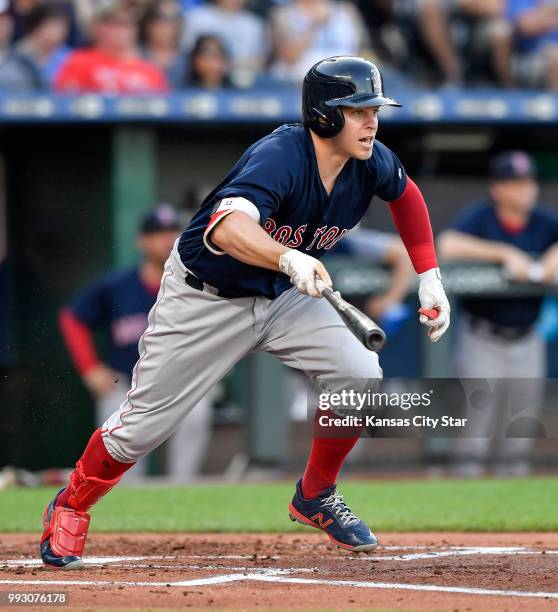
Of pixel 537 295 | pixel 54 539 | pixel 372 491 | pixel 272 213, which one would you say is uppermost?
pixel 272 213

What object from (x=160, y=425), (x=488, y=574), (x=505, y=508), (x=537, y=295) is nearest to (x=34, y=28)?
(x=537, y=295)

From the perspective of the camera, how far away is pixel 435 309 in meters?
4.21

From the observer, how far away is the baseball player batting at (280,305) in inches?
156

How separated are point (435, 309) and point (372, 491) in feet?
10.0

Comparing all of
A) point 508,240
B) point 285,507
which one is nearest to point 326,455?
point 285,507

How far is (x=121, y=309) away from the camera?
25.7 ft

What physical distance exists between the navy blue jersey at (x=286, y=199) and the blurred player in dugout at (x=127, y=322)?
3505 mm

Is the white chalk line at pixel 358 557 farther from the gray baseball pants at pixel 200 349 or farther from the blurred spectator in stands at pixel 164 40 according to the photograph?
the blurred spectator in stands at pixel 164 40

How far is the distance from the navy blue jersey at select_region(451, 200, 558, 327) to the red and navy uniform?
2143 mm

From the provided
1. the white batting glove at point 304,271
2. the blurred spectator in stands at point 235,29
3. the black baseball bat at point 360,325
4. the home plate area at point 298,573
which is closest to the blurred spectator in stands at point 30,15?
the blurred spectator in stands at point 235,29

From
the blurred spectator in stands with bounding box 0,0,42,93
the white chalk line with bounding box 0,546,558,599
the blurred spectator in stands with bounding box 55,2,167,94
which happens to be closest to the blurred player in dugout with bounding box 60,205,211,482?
the blurred spectator in stands with bounding box 55,2,167,94

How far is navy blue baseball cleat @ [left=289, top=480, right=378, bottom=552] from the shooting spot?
4344 mm

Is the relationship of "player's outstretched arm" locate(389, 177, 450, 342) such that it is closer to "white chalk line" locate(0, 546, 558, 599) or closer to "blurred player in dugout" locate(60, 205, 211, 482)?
"white chalk line" locate(0, 546, 558, 599)

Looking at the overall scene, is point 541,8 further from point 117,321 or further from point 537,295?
point 117,321
